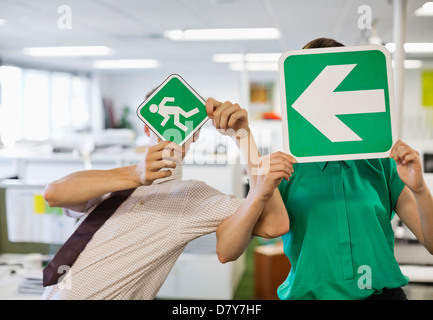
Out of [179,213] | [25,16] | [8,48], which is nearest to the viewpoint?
[179,213]

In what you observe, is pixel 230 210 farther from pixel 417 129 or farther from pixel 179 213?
pixel 417 129

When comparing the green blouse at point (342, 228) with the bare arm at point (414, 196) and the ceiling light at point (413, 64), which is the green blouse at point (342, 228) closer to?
the bare arm at point (414, 196)

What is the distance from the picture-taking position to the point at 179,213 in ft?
3.44

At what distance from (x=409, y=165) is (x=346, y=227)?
210mm

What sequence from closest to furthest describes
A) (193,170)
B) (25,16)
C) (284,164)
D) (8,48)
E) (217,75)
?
(284,164) → (193,170) → (25,16) → (8,48) → (217,75)

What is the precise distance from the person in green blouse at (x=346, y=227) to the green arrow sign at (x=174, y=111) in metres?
0.25

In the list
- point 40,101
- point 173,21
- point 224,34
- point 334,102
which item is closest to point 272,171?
point 334,102

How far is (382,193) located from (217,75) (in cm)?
827

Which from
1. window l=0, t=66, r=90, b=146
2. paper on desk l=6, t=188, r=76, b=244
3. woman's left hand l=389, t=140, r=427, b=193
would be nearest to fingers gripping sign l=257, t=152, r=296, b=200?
woman's left hand l=389, t=140, r=427, b=193

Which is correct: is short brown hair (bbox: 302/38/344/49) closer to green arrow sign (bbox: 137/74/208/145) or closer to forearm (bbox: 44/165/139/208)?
green arrow sign (bbox: 137/74/208/145)

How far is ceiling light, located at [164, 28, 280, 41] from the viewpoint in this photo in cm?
451

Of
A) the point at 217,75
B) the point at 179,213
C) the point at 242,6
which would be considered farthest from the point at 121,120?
the point at 179,213

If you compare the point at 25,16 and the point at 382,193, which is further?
the point at 25,16

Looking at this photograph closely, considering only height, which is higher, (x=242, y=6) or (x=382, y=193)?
(x=242, y=6)
